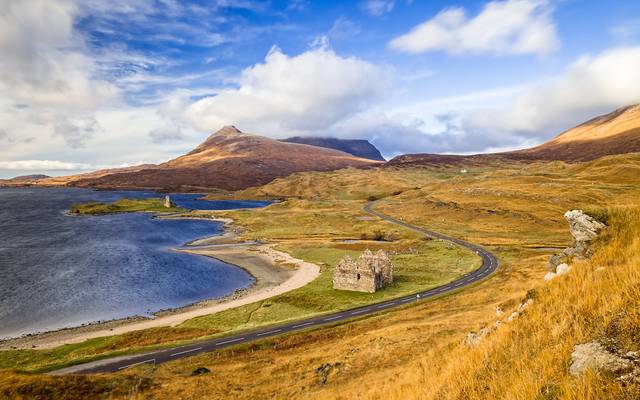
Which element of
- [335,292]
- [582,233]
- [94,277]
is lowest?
[335,292]

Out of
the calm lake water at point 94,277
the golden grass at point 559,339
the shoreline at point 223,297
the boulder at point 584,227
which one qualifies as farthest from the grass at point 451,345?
the calm lake water at point 94,277

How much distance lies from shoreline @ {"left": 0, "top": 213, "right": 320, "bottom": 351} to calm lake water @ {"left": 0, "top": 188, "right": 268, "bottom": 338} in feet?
12.1

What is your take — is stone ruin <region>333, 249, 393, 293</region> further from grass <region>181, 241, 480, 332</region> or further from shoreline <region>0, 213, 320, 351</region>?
shoreline <region>0, 213, 320, 351</region>

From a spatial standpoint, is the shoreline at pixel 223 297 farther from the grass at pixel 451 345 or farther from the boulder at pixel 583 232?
the boulder at pixel 583 232

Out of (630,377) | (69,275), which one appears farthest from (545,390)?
(69,275)

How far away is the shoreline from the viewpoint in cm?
5850

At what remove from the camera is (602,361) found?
26.3 feet

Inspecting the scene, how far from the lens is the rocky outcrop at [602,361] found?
24.9ft

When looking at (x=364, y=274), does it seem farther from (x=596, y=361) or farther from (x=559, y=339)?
(x=596, y=361)

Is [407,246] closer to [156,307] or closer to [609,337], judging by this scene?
[156,307]

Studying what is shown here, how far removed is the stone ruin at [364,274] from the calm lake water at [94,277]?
2595 centimetres

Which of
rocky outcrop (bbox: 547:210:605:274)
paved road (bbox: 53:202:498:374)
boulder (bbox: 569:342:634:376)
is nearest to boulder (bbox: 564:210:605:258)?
rocky outcrop (bbox: 547:210:605:274)

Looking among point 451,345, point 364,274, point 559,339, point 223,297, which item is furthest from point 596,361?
point 223,297

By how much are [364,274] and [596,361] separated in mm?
66860
